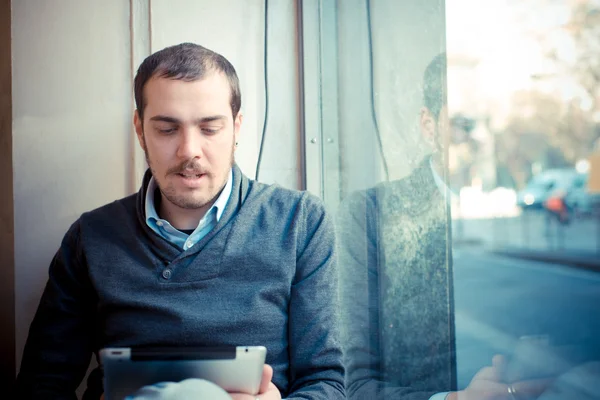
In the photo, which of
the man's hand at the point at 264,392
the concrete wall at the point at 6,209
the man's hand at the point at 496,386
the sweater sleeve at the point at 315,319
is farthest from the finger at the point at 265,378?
the concrete wall at the point at 6,209

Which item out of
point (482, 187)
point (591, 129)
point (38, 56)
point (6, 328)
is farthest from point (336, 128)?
point (6, 328)

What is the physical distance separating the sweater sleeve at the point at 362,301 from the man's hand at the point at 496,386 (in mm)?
298

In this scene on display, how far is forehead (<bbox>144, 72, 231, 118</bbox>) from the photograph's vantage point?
1.36 meters

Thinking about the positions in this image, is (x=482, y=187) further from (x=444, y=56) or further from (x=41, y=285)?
(x=41, y=285)

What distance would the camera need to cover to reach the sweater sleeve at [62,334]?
1396 millimetres

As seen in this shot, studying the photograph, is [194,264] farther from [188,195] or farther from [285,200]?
[285,200]

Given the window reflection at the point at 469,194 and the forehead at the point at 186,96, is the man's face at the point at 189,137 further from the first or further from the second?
the window reflection at the point at 469,194

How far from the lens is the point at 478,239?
120 centimetres

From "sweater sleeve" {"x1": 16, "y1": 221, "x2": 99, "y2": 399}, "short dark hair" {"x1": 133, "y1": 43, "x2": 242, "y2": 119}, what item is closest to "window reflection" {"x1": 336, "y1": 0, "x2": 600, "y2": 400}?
"short dark hair" {"x1": 133, "y1": 43, "x2": 242, "y2": 119}

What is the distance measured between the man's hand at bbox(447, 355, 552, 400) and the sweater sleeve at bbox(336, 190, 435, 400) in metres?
0.30

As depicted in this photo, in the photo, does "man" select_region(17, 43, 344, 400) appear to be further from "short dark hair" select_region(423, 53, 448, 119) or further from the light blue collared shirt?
"short dark hair" select_region(423, 53, 448, 119)

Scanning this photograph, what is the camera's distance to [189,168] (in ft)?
4.50

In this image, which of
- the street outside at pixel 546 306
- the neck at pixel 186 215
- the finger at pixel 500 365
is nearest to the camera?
the street outside at pixel 546 306

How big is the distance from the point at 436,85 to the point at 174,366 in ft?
2.52
